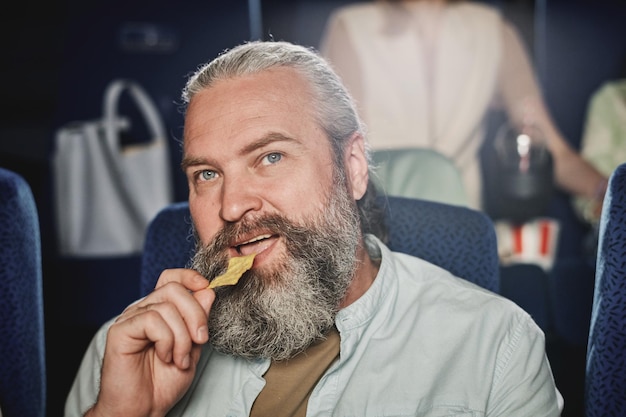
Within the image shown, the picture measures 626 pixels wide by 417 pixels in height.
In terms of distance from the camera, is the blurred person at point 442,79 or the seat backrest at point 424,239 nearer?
the seat backrest at point 424,239

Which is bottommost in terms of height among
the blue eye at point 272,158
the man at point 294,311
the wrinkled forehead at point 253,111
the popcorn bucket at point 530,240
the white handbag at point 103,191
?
the popcorn bucket at point 530,240

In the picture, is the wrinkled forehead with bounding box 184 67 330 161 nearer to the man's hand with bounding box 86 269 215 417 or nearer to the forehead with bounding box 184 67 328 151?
the forehead with bounding box 184 67 328 151

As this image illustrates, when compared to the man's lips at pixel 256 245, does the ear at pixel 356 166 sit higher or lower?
higher

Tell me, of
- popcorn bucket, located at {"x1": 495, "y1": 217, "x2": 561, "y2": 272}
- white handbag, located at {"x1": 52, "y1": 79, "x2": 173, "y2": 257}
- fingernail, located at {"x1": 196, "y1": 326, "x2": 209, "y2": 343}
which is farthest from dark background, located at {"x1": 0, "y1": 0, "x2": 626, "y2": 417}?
fingernail, located at {"x1": 196, "y1": 326, "x2": 209, "y2": 343}

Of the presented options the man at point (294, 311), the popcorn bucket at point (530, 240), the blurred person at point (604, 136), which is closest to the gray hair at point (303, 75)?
the man at point (294, 311)

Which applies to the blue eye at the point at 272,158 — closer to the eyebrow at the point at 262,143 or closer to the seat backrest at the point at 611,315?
the eyebrow at the point at 262,143

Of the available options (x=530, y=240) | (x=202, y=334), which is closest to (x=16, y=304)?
(x=202, y=334)

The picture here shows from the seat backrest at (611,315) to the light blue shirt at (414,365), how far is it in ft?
0.26

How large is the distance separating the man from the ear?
40 mm

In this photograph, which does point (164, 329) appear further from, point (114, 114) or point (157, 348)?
point (114, 114)

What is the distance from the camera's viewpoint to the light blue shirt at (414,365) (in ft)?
4.37

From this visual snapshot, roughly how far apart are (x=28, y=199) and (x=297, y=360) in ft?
2.14

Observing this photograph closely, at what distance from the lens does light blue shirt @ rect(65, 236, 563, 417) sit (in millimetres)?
1333

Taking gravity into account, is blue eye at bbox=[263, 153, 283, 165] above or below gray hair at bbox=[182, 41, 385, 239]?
below
